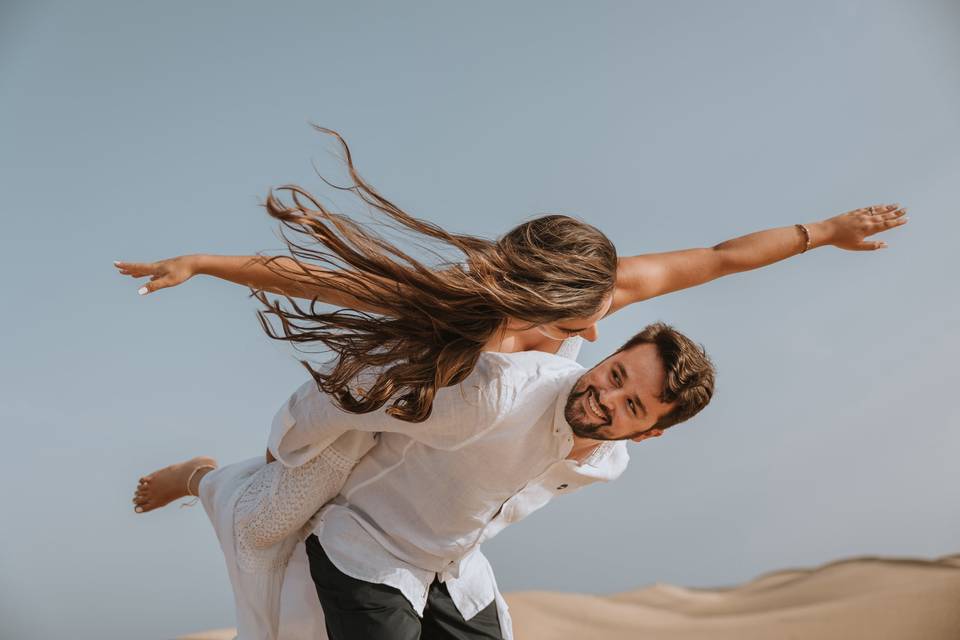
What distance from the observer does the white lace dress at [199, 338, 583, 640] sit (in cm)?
220

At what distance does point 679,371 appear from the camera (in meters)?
2.01

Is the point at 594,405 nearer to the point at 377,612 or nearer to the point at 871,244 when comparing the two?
the point at 377,612

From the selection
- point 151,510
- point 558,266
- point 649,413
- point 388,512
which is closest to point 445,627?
point 388,512

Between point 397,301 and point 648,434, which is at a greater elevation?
point 397,301

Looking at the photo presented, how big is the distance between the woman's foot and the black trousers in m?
0.80

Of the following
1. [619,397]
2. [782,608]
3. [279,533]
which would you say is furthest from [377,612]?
[782,608]

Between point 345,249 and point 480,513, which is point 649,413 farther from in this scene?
point 345,249

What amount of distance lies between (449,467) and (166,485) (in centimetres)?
137

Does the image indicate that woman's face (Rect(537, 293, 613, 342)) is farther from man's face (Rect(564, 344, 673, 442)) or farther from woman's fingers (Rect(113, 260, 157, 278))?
woman's fingers (Rect(113, 260, 157, 278))

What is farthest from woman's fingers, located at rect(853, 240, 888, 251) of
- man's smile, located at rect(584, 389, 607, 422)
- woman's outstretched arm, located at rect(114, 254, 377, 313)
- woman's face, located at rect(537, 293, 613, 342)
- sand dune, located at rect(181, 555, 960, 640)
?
sand dune, located at rect(181, 555, 960, 640)

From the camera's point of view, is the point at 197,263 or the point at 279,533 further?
the point at 279,533

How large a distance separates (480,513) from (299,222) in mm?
809

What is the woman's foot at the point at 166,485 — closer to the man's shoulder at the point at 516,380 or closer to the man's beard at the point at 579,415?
the man's shoulder at the point at 516,380

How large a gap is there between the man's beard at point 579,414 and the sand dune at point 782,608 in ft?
14.0
